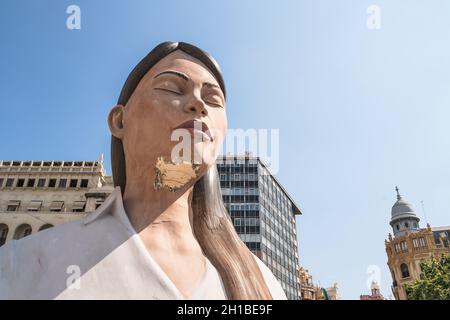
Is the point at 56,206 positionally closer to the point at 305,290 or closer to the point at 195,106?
the point at 195,106

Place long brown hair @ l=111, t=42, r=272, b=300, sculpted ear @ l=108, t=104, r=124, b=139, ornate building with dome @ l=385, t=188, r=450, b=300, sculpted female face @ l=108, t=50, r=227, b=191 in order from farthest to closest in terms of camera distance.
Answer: ornate building with dome @ l=385, t=188, r=450, b=300
sculpted ear @ l=108, t=104, r=124, b=139
sculpted female face @ l=108, t=50, r=227, b=191
long brown hair @ l=111, t=42, r=272, b=300

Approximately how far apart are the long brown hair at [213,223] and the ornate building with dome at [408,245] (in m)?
41.3

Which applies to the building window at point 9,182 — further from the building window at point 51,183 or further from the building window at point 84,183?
the building window at point 84,183

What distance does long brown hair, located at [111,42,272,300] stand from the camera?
2758 mm

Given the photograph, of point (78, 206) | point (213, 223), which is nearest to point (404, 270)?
point (78, 206)

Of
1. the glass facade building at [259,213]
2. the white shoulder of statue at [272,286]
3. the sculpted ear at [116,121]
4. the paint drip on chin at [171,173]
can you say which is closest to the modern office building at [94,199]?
the glass facade building at [259,213]

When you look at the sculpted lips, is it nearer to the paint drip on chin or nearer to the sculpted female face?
the sculpted female face

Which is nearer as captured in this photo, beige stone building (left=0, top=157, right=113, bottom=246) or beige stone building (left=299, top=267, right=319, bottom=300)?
beige stone building (left=0, top=157, right=113, bottom=246)

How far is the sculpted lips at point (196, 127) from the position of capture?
2.95 m

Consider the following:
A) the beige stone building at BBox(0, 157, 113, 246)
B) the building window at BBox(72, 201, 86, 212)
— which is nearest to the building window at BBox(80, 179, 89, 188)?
the beige stone building at BBox(0, 157, 113, 246)

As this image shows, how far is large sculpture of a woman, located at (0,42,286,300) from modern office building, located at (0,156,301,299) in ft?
79.3

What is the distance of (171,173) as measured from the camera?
9.68ft
